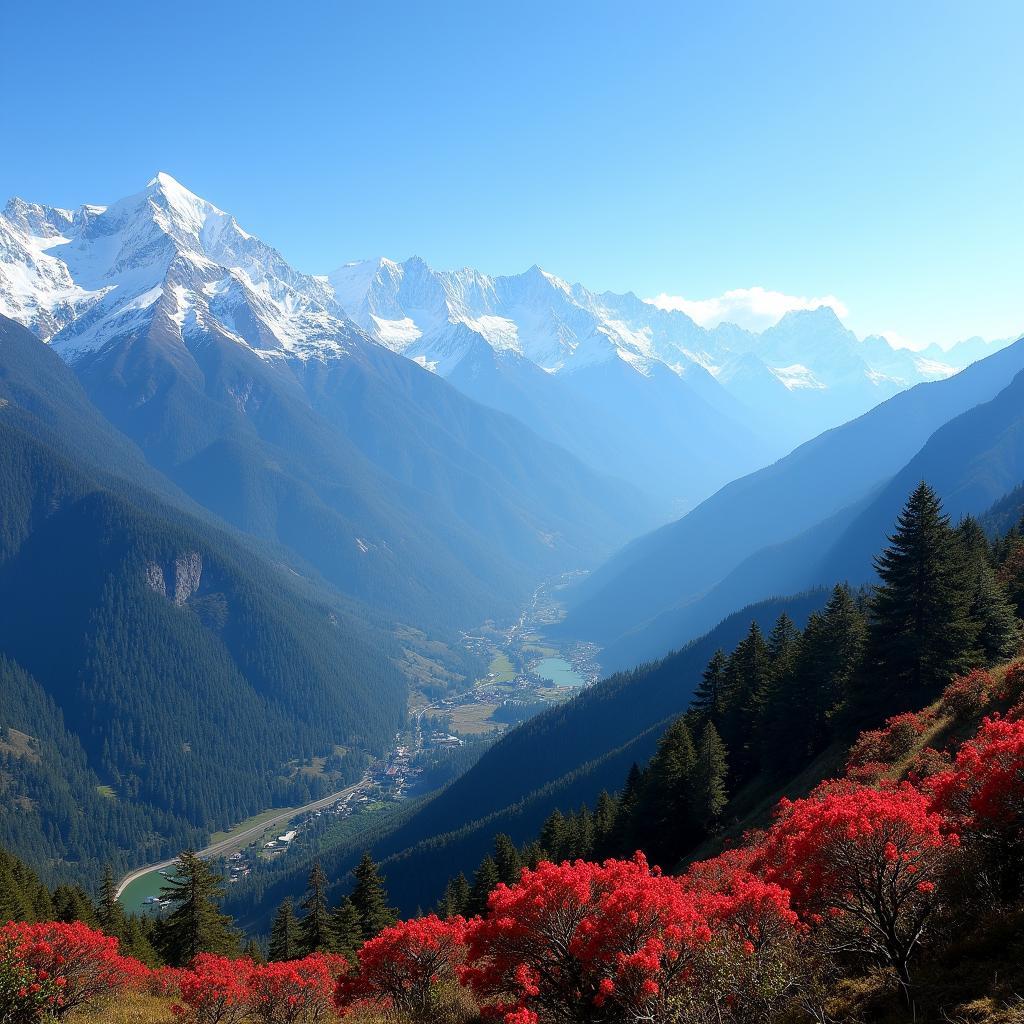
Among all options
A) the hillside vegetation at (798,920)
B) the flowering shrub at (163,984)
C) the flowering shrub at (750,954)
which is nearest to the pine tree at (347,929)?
the hillside vegetation at (798,920)

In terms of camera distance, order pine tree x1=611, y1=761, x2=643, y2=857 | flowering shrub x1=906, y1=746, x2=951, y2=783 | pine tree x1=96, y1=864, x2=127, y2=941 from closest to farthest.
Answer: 1. flowering shrub x1=906, y1=746, x2=951, y2=783
2. pine tree x1=611, y1=761, x2=643, y2=857
3. pine tree x1=96, y1=864, x2=127, y2=941

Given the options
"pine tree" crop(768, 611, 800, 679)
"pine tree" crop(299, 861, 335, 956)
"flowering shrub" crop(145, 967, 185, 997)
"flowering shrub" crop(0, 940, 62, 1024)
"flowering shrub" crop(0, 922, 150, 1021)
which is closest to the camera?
"flowering shrub" crop(0, 940, 62, 1024)

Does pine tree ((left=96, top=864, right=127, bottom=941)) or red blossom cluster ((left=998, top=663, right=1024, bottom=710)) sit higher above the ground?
pine tree ((left=96, top=864, right=127, bottom=941))

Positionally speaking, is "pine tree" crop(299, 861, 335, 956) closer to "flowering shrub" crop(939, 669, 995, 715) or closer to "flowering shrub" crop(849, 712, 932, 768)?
"flowering shrub" crop(849, 712, 932, 768)

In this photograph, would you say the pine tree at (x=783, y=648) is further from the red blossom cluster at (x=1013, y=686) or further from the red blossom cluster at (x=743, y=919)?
the red blossom cluster at (x=743, y=919)

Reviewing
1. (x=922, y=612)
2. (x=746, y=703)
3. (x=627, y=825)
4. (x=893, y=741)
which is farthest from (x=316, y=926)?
(x=922, y=612)

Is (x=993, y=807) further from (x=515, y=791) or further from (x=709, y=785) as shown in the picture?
(x=515, y=791)

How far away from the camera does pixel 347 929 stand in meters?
56.9

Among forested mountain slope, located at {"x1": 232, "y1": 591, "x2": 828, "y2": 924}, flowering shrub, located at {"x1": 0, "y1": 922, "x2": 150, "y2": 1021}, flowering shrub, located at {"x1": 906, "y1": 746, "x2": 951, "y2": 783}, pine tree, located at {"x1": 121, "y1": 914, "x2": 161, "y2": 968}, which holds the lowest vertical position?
forested mountain slope, located at {"x1": 232, "y1": 591, "x2": 828, "y2": 924}

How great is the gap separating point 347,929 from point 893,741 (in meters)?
46.2

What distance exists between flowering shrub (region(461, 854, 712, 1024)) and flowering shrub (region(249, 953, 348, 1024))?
31.1 ft

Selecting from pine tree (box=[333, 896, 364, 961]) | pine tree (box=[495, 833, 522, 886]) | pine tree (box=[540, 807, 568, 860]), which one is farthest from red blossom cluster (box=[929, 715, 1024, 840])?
pine tree (box=[540, 807, 568, 860])

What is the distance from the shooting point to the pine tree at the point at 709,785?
52.9 m

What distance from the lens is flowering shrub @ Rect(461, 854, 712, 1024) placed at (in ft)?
54.9
